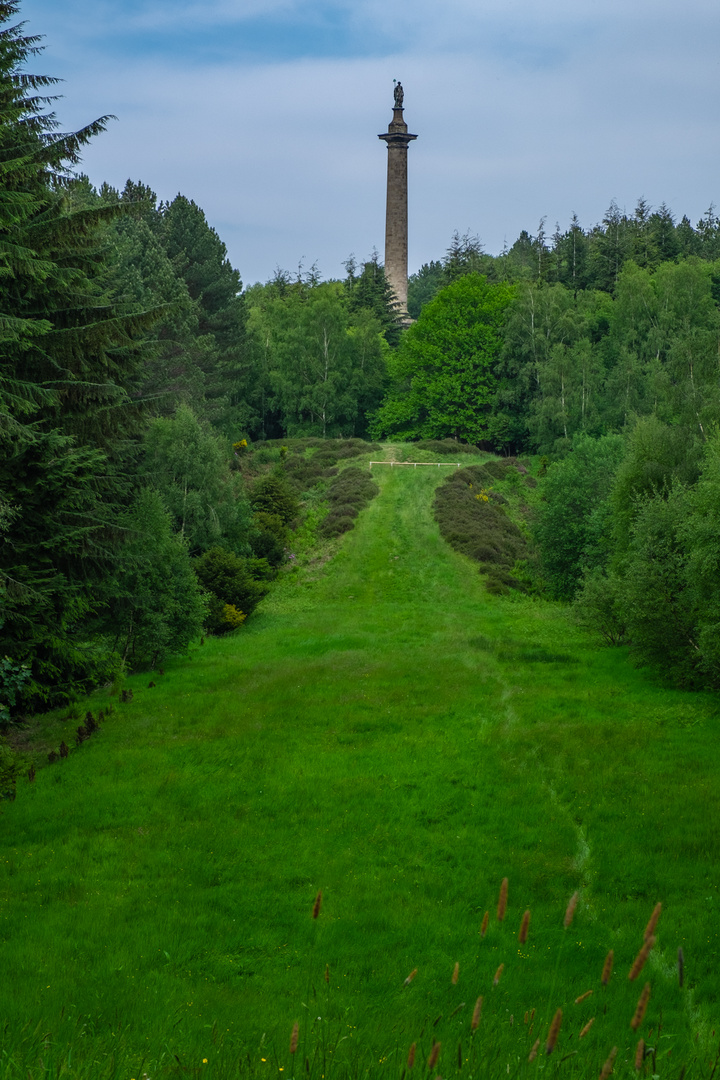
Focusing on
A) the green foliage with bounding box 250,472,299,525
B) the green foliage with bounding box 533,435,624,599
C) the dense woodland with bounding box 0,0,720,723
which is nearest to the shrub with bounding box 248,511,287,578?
the dense woodland with bounding box 0,0,720,723

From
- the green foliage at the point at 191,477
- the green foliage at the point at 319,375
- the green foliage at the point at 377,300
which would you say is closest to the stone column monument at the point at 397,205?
the green foliage at the point at 377,300

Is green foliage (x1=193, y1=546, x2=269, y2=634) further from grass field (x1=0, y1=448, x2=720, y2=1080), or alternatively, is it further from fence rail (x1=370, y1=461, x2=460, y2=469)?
fence rail (x1=370, y1=461, x2=460, y2=469)

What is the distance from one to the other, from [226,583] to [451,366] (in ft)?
140

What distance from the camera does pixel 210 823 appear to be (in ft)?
48.3

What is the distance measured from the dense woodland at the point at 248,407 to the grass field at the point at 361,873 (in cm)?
284

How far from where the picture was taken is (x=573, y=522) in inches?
1681

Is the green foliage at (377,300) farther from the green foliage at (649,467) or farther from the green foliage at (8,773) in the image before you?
the green foliage at (8,773)

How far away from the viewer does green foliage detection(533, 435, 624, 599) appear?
4091 cm

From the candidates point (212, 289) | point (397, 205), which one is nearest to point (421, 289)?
point (397, 205)

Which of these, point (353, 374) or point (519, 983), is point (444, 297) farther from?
point (519, 983)

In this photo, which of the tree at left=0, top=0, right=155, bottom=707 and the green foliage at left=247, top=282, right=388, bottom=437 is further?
the green foliage at left=247, top=282, right=388, bottom=437

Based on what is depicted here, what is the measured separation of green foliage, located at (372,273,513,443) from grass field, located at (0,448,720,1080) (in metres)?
47.6

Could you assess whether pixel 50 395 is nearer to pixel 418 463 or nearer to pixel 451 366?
pixel 418 463

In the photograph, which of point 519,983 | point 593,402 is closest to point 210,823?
point 519,983
